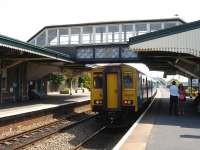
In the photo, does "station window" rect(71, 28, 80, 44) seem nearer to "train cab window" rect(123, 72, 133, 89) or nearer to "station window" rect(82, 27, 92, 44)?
Answer: "station window" rect(82, 27, 92, 44)

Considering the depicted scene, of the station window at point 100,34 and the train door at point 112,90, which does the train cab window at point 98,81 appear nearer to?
the train door at point 112,90

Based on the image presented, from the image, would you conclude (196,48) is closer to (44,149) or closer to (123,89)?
(123,89)

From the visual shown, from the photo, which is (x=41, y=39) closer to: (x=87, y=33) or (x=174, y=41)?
(x=87, y=33)

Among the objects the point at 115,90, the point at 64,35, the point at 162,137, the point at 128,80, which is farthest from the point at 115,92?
the point at 64,35

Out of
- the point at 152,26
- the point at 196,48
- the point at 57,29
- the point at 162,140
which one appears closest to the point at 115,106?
the point at 196,48

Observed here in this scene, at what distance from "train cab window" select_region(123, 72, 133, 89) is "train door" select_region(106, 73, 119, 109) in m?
0.41

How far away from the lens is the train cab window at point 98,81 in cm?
1788

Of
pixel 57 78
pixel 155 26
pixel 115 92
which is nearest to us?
pixel 115 92

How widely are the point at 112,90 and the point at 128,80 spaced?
2.81 ft

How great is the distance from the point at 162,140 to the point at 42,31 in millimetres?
36056

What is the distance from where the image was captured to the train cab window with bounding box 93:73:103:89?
1788 centimetres

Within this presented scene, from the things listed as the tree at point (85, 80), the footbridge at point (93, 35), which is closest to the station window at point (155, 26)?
the footbridge at point (93, 35)

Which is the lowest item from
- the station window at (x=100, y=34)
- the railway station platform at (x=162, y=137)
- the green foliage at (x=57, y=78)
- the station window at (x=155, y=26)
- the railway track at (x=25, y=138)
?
the railway track at (x=25, y=138)

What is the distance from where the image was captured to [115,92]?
17.5 metres
